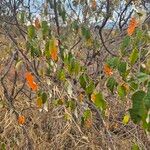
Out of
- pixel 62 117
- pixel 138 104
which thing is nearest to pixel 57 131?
pixel 62 117

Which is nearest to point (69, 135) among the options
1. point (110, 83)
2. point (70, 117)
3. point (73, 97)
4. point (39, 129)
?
point (39, 129)

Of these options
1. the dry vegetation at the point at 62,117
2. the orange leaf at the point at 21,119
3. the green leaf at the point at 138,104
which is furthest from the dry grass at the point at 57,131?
the green leaf at the point at 138,104

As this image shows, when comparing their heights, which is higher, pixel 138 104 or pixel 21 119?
pixel 21 119

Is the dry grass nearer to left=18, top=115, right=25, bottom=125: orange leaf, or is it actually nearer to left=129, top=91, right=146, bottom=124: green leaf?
left=18, top=115, right=25, bottom=125: orange leaf

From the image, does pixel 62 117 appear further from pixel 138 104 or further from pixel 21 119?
pixel 138 104

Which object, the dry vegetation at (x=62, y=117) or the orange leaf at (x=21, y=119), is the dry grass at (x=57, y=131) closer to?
the dry vegetation at (x=62, y=117)

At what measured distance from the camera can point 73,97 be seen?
8.87 feet

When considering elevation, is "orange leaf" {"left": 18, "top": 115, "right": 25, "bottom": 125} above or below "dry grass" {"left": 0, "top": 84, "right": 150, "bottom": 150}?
above

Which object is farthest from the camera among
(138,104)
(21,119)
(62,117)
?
(62,117)

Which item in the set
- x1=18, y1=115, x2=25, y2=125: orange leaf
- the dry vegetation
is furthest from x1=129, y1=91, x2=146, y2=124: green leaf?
x1=18, y1=115, x2=25, y2=125: orange leaf

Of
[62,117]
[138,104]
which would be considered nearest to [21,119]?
[62,117]

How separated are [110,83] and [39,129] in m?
1.80

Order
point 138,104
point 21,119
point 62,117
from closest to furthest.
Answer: point 138,104
point 21,119
point 62,117

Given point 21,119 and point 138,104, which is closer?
point 138,104
